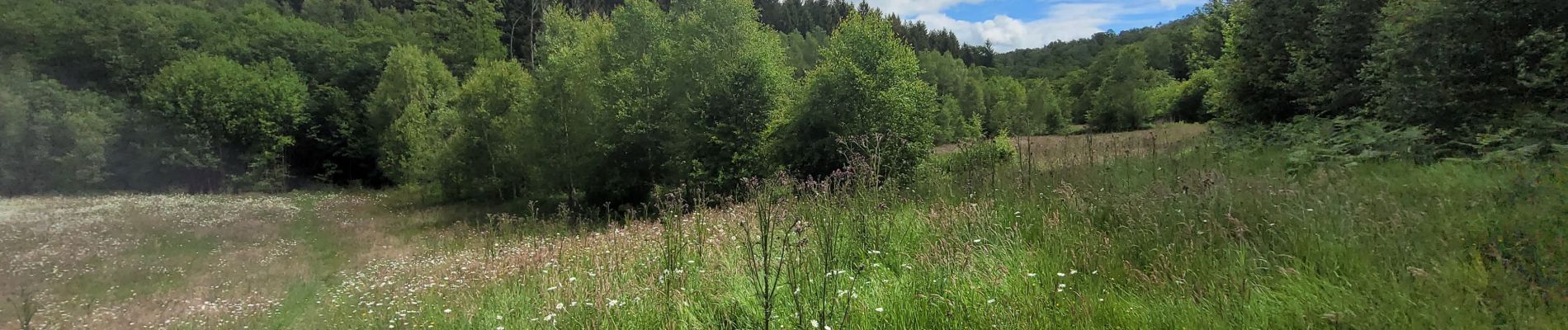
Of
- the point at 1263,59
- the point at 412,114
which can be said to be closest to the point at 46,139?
the point at 412,114

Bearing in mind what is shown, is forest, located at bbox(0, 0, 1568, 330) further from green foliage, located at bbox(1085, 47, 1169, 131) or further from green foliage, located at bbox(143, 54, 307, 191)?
green foliage, located at bbox(1085, 47, 1169, 131)

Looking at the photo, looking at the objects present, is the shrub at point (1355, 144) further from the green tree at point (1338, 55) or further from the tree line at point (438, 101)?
the tree line at point (438, 101)

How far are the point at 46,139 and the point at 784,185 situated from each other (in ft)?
172

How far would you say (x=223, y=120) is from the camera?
4000cm

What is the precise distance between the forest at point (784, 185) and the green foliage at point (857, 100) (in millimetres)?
84

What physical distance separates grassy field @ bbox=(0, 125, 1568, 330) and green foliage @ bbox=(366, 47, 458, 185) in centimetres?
2511

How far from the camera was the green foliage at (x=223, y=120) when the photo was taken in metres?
39.4

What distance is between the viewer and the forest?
3.26 metres

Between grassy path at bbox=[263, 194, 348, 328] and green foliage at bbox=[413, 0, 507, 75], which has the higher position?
green foliage at bbox=[413, 0, 507, 75]

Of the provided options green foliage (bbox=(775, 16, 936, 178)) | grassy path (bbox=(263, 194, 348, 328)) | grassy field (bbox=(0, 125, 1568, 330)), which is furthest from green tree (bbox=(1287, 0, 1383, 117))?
grassy path (bbox=(263, 194, 348, 328))

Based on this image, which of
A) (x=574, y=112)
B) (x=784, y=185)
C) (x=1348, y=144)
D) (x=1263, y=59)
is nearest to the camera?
(x=784, y=185)

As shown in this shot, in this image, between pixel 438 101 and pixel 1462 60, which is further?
pixel 438 101

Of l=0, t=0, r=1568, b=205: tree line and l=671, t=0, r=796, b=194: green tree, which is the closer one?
l=0, t=0, r=1568, b=205: tree line

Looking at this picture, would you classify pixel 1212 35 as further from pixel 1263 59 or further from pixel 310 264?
pixel 310 264
